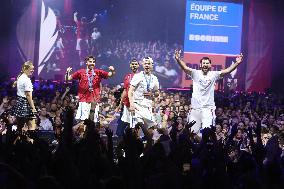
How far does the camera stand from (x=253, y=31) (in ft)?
65.4

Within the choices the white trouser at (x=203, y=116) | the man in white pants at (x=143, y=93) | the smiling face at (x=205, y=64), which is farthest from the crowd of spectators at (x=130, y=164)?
the man in white pants at (x=143, y=93)

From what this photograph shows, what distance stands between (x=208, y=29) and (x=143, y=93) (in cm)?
1090

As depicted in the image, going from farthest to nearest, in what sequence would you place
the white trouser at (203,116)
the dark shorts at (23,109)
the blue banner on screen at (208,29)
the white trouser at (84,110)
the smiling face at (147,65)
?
the blue banner on screen at (208,29), the white trouser at (84,110), the dark shorts at (23,109), the smiling face at (147,65), the white trouser at (203,116)

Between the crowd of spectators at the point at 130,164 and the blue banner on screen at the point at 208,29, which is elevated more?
the blue banner on screen at the point at 208,29

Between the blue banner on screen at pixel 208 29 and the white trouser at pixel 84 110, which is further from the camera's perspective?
the blue banner on screen at pixel 208 29

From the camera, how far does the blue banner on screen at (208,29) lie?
18.8 meters

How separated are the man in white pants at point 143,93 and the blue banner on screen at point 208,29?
415 inches

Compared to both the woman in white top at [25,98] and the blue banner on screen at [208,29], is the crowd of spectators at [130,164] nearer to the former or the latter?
the woman in white top at [25,98]

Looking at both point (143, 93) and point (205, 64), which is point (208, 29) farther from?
point (205, 64)

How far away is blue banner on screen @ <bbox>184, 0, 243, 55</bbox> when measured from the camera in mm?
18766

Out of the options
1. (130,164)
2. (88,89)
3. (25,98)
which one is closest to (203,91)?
(88,89)

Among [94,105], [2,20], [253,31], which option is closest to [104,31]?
[2,20]

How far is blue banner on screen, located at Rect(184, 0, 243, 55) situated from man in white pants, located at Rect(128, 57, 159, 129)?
1054 cm

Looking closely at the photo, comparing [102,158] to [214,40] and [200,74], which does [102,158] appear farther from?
[214,40]
